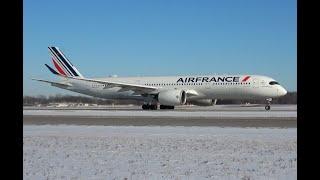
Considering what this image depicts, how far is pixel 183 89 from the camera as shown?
40812 mm

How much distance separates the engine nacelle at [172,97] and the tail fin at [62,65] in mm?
15560

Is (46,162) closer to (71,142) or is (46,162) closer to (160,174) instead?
(160,174)

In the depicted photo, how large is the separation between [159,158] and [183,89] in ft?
105

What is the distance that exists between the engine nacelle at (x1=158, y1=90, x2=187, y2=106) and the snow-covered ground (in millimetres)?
25295

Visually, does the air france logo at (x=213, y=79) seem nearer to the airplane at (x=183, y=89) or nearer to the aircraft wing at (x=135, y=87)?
the airplane at (x=183, y=89)

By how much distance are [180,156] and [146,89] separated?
108ft

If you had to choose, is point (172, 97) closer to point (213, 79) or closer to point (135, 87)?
point (213, 79)

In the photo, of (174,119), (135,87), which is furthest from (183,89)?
(174,119)

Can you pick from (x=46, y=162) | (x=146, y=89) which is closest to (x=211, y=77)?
(x=146, y=89)

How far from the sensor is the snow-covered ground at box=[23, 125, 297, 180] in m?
7.04

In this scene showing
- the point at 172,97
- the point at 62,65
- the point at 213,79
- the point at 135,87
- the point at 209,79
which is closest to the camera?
the point at 172,97
